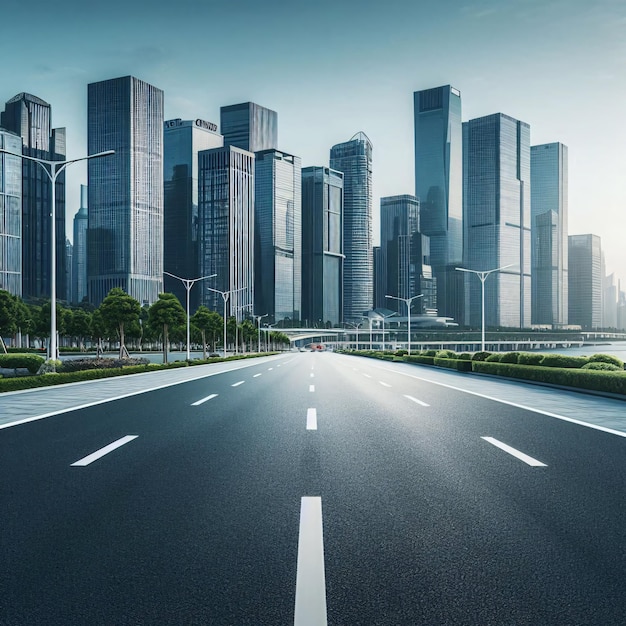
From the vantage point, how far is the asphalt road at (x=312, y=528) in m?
3.42

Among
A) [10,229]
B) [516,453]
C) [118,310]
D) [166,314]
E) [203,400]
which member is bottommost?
[203,400]

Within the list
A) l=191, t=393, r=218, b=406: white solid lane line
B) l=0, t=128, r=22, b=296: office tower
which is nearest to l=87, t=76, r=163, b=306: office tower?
l=0, t=128, r=22, b=296: office tower

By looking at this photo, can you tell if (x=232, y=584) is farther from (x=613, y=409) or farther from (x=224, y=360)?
(x=224, y=360)

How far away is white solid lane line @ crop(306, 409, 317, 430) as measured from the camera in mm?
10500

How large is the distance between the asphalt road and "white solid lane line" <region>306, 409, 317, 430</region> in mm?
819

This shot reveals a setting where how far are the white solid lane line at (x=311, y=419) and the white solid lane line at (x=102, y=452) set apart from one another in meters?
2.97

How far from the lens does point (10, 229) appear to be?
511 feet

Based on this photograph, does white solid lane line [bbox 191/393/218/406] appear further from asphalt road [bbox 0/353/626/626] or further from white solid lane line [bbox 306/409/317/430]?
asphalt road [bbox 0/353/626/626]

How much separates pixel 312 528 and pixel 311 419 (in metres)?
6.79

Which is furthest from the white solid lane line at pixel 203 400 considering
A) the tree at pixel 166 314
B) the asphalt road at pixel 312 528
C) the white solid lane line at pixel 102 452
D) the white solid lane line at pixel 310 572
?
the tree at pixel 166 314

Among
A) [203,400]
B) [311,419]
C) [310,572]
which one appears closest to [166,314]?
[203,400]

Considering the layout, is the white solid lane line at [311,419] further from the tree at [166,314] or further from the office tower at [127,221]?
the office tower at [127,221]

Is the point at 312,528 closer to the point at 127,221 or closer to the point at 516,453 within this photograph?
the point at 516,453

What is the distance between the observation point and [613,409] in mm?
13695
